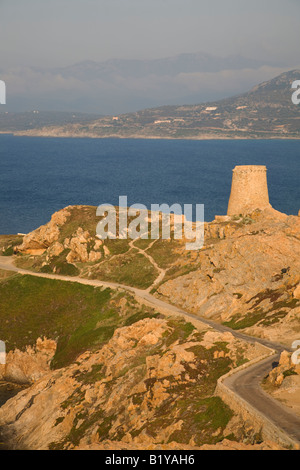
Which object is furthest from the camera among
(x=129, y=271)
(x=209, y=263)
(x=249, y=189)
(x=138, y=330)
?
(x=249, y=189)

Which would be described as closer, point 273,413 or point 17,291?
point 273,413

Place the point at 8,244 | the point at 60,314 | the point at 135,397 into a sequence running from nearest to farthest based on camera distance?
1. the point at 135,397
2. the point at 60,314
3. the point at 8,244

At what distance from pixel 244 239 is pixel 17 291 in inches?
1404

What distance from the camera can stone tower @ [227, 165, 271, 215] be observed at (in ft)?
282

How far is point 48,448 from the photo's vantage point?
47.4 metres

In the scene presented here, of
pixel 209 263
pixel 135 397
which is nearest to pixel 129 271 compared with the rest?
pixel 209 263

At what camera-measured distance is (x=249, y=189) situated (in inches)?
3413

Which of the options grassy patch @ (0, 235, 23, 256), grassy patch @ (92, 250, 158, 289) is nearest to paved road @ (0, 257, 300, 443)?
grassy patch @ (92, 250, 158, 289)

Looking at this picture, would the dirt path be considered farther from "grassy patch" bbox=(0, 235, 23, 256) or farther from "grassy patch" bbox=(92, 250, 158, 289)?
"grassy patch" bbox=(0, 235, 23, 256)

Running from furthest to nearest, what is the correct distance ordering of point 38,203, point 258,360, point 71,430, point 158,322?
point 38,203
point 158,322
point 71,430
point 258,360

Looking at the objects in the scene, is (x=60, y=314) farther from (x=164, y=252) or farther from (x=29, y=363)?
(x=164, y=252)
